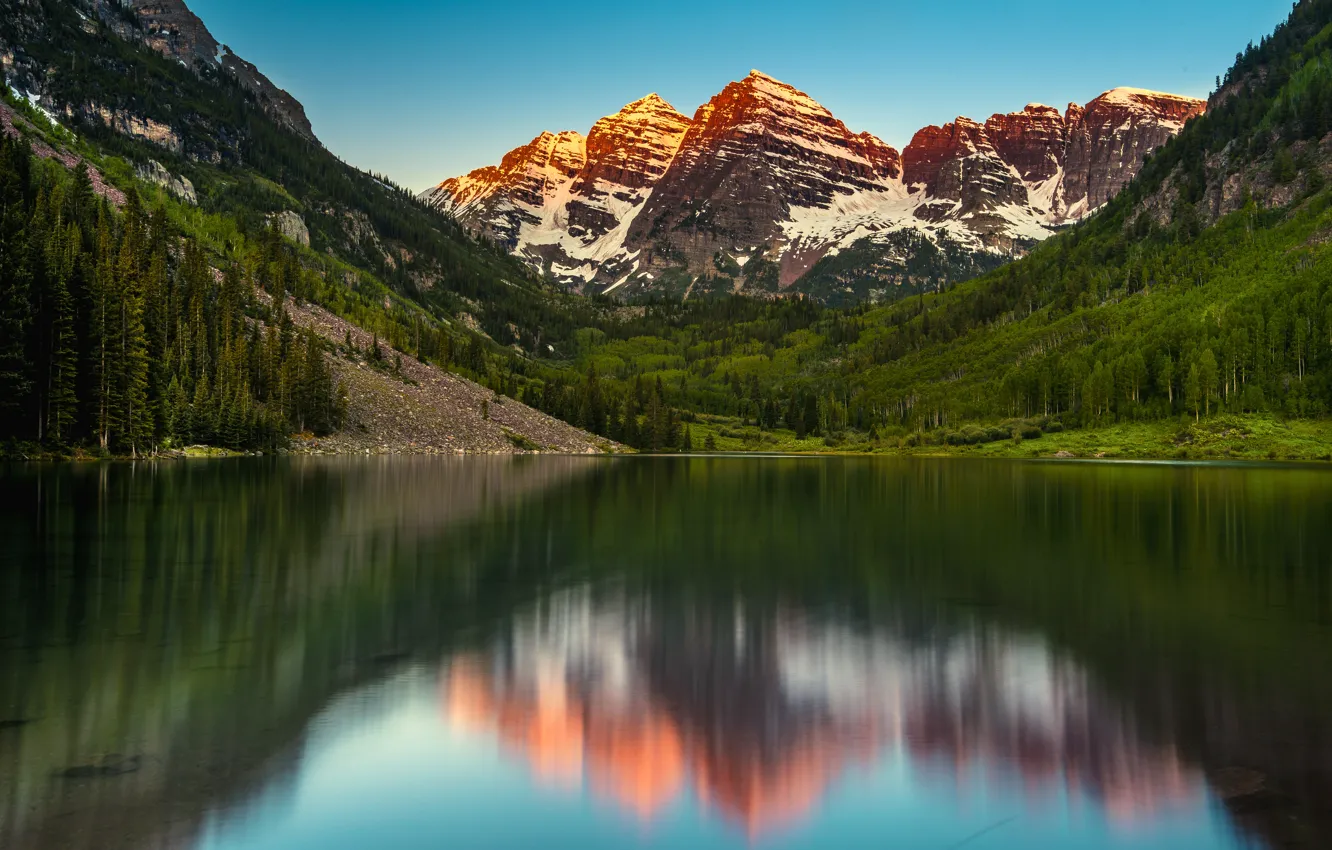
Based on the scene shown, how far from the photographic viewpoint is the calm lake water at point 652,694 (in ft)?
34.2

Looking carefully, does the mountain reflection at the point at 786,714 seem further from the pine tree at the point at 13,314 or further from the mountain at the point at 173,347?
the mountain at the point at 173,347

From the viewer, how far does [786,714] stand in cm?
1406

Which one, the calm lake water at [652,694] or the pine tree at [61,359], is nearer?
the calm lake water at [652,694]

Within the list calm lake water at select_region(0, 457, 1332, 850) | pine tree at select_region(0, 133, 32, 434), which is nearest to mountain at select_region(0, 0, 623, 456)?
pine tree at select_region(0, 133, 32, 434)

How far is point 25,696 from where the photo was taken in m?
13.8

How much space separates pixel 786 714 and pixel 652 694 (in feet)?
8.03

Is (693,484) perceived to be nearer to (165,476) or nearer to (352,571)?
(165,476)

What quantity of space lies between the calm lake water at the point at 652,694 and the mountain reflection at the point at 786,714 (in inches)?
2.7

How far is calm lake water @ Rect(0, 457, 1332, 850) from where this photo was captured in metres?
10.4

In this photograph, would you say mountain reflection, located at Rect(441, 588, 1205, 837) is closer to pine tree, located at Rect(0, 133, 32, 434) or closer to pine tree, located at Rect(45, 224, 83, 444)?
pine tree, located at Rect(0, 133, 32, 434)

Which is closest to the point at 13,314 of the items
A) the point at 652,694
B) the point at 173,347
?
the point at 173,347

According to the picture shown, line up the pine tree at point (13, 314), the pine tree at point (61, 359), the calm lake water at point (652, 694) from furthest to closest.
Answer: the pine tree at point (61, 359)
the pine tree at point (13, 314)
the calm lake water at point (652, 694)

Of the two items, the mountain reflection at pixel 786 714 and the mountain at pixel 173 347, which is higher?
the mountain at pixel 173 347

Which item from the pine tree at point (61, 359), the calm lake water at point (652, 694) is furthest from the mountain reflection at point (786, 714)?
the pine tree at point (61, 359)
